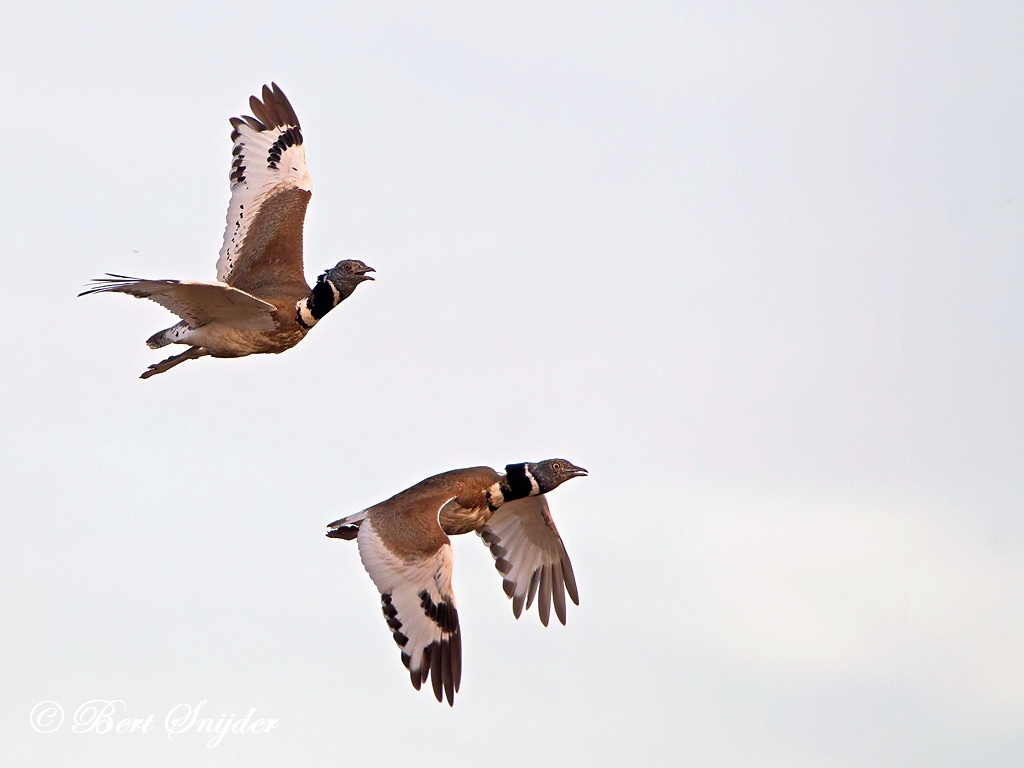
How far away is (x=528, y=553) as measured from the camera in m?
21.0

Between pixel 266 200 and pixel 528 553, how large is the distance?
16.7 feet

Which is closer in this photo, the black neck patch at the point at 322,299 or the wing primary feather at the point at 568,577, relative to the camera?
the black neck patch at the point at 322,299

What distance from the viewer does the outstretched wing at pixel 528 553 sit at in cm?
2088

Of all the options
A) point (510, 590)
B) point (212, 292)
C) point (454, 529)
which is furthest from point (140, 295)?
point (510, 590)

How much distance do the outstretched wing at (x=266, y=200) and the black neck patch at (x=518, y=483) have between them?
126 inches

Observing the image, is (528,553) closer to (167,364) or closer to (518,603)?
(518,603)

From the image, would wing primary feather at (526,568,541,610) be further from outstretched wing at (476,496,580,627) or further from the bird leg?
the bird leg

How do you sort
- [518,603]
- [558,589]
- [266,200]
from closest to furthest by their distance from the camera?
1. [518,603]
2. [558,589]
3. [266,200]

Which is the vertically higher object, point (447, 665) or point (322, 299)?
point (322, 299)

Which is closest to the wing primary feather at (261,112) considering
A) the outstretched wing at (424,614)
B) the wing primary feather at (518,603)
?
the wing primary feather at (518,603)

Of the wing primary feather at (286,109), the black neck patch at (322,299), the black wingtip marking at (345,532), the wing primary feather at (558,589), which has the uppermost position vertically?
the wing primary feather at (286,109)

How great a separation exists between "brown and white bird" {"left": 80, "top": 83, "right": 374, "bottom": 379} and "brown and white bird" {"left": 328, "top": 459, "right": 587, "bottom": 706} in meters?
2.41

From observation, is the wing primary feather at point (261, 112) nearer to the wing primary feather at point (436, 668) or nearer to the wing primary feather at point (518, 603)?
the wing primary feather at point (518, 603)

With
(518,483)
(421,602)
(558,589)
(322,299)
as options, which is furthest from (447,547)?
(558,589)
